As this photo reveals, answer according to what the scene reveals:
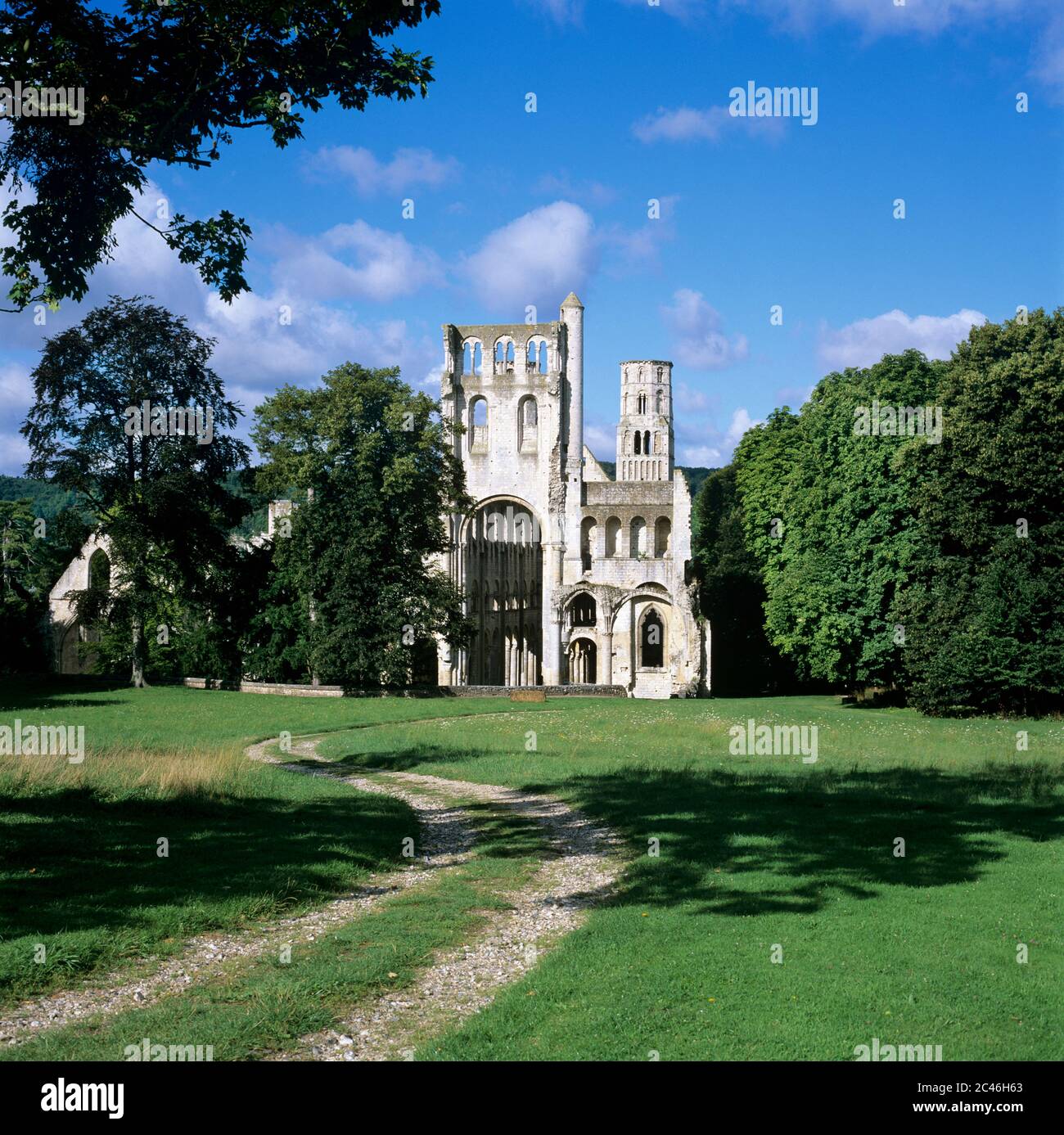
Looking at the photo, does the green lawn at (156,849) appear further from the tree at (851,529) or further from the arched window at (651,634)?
the arched window at (651,634)

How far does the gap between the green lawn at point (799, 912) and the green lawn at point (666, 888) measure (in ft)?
0.12

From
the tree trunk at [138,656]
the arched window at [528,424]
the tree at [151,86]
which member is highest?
the arched window at [528,424]

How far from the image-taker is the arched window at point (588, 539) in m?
54.2

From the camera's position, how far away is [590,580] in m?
53.7

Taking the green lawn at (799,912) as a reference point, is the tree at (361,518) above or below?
above

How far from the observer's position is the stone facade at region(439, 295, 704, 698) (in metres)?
52.9

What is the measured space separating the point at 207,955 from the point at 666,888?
498 centimetres

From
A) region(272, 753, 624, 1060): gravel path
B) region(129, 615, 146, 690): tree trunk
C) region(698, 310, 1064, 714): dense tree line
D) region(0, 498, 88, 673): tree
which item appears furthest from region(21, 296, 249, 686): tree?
region(272, 753, 624, 1060): gravel path

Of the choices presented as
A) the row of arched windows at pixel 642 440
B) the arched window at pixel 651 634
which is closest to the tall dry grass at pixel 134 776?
the arched window at pixel 651 634

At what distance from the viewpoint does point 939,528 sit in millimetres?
36094

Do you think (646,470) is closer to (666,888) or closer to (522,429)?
(522,429)

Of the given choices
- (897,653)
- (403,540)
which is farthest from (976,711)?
(403,540)

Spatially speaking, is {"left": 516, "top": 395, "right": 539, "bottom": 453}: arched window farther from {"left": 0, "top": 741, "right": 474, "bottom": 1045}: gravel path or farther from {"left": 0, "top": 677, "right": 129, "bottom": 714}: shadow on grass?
{"left": 0, "top": 741, "right": 474, "bottom": 1045}: gravel path
